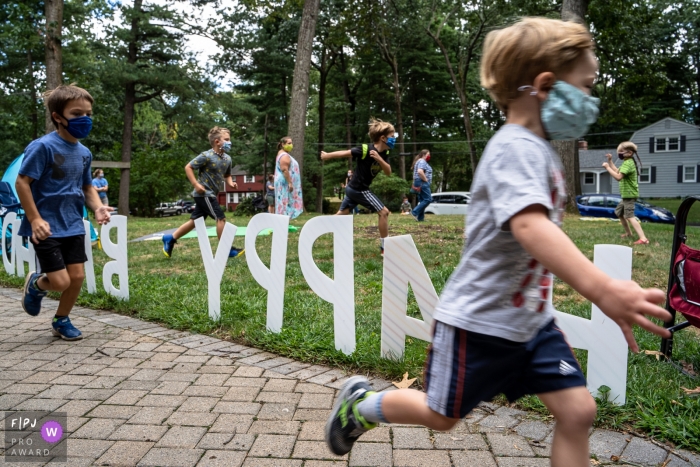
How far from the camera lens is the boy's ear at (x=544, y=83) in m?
1.57

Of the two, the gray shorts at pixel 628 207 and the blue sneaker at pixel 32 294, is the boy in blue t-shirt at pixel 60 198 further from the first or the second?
the gray shorts at pixel 628 207

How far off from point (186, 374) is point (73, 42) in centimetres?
2324

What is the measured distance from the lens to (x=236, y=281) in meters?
6.01

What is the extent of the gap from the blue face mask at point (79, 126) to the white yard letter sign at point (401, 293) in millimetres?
2431

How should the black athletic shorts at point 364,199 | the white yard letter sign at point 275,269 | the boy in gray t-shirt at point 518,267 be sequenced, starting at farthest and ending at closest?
the black athletic shorts at point 364,199 < the white yard letter sign at point 275,269 < the boy in gray t-shirt at point 518,267

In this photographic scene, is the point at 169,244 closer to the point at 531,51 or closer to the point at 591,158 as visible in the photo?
the point at 531,51


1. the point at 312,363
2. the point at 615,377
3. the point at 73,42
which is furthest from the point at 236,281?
the point at 73,42

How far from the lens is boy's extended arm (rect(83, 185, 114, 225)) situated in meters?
4.12

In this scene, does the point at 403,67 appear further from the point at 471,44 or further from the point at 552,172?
the point at 552,172

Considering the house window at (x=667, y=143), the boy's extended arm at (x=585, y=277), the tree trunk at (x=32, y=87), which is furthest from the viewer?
the house window at (x=667, y=143)

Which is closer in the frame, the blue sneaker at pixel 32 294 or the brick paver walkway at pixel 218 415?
the brick paver walkway at pixel 218 415

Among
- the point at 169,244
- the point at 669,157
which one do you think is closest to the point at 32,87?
the point at 169,244

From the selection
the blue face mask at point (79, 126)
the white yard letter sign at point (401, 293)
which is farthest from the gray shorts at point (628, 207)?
the blue face mask at point (79, 126)

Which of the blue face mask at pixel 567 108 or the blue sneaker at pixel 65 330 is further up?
the blue face mask at pixel 567 108
